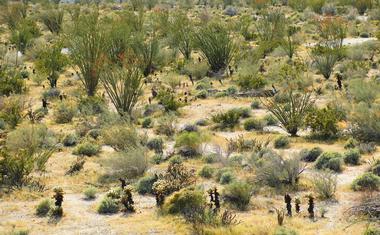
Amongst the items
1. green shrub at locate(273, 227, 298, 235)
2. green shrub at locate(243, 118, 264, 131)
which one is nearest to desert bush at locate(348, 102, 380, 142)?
green shrub at locate(243, 118, 264, 131)

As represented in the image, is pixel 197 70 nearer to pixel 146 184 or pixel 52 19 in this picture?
pixel 146 184

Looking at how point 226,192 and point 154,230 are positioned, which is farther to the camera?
point 226,192

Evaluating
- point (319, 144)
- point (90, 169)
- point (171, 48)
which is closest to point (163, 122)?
point (90, 169)

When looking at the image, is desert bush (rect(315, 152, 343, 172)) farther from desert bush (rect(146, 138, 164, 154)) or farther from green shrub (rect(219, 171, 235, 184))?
desert bush (rect(146, 138, 164, 154))

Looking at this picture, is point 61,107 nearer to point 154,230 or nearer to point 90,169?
point 90,169

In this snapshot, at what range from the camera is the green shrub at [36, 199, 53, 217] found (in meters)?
11.6

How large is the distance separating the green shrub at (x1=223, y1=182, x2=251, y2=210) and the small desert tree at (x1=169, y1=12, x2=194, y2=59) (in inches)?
748

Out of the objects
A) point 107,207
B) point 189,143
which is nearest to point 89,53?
point 189,143

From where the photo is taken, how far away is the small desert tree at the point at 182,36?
31250 millimetres

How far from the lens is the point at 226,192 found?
472 inches

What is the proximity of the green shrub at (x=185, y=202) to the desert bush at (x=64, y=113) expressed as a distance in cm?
949

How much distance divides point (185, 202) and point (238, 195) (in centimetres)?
127

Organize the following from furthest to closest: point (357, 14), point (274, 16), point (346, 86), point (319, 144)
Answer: point (357, 14)
point (274, 16)
point (346, 86)
point (319, 144)

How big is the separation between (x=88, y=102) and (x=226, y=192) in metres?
10.3
